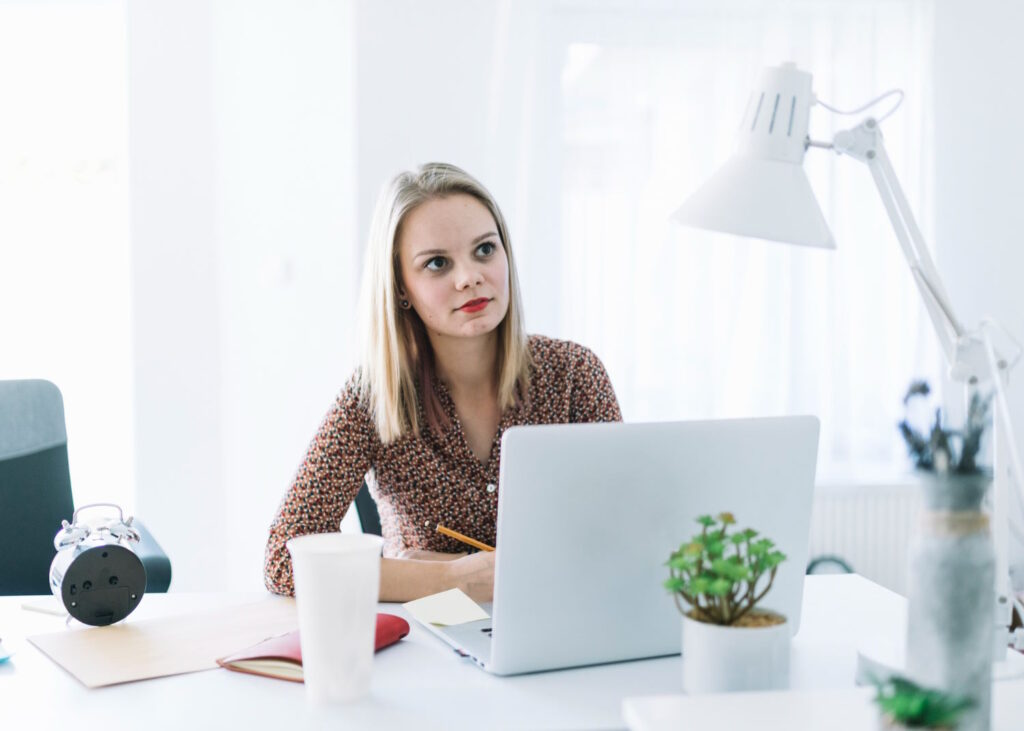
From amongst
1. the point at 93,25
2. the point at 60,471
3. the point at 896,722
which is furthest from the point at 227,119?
the point at 896,722

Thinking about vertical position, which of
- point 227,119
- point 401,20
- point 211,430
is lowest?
point 211,430

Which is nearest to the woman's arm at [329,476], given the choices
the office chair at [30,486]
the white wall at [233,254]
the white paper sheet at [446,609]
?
the white paper sheet at [446,609]

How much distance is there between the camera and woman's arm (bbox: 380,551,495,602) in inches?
53.1

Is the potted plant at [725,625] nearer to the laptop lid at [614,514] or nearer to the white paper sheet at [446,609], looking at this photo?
the laptop lid at [614,514]

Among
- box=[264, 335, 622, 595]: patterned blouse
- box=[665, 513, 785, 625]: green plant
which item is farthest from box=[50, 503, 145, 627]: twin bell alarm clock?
box=[665, 513, 785, 625]: green plant

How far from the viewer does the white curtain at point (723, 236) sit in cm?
315

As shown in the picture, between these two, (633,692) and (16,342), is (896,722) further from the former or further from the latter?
(16,342)

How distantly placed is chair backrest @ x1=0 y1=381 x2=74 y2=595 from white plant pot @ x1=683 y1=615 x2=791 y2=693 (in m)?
1.33

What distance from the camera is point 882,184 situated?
1106 millimetres

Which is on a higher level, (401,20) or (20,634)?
(401,20)

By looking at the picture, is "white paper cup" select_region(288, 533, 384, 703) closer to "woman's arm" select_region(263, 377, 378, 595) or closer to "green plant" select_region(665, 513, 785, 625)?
"green plant" select_region(665, 513, 785, 625)

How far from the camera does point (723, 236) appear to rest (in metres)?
3.20

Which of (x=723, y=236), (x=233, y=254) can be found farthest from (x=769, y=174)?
(x=233, y=254)

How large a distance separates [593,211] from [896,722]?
8.49 feet
